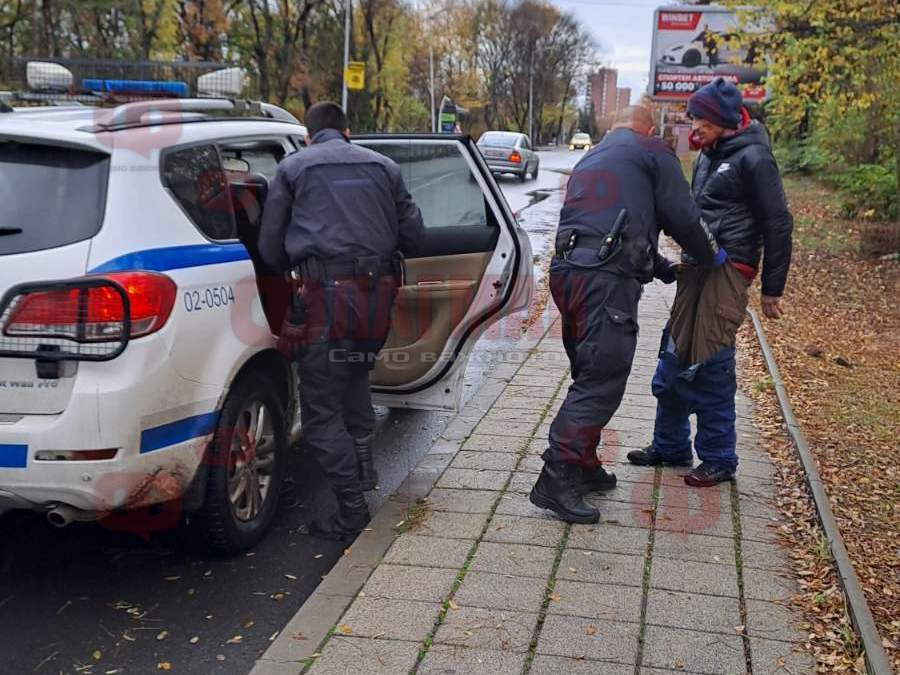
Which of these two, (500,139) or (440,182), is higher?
(500,139)

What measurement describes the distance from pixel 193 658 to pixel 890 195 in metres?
14.0

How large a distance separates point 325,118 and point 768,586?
8.84ft

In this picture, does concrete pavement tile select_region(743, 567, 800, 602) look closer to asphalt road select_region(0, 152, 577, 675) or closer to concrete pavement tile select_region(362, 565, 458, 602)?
concrete pavement tile select_region(362, 565, 458, 602)

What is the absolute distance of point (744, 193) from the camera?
14.7ft

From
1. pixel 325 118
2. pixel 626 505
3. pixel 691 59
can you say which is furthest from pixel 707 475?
pixel 691 59

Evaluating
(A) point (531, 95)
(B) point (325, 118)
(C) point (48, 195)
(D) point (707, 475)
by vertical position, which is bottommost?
(D) point (707, 475)

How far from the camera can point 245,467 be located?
13.3ft

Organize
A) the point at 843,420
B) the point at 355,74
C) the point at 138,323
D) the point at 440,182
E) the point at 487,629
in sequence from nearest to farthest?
the point at 138,323 → the point at 487,629 → the point at 440,182 → the point at 843,420 → the point at 355,74

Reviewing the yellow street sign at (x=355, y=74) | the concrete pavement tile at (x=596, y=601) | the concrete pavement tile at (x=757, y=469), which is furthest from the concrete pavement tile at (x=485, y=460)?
the yellow street sign at (x=355, y=74)

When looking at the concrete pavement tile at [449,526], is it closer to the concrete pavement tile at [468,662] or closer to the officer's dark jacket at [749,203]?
the concrete pavement tile at [468,662]

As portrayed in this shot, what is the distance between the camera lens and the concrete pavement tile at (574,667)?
3.11m

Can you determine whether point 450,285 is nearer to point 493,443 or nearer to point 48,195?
point 493,443

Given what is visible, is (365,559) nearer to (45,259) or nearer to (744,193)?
(45,259)

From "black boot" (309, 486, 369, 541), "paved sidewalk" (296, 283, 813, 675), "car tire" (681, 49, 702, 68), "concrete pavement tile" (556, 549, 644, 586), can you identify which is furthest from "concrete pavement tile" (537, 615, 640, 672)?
"car tire" (681, 49, 702, 68)
